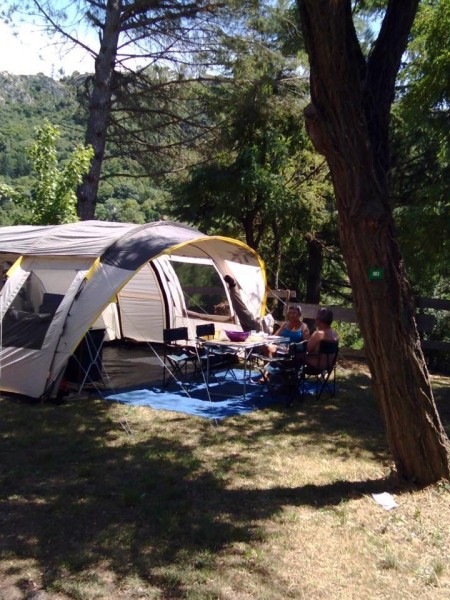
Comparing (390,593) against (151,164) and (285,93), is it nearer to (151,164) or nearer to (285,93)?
(285,93)

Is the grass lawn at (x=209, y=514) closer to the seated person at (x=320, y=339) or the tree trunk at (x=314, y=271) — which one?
the seated person at (x=320, y=339)

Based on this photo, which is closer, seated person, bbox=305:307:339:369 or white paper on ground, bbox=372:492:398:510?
white paper on ground, bbox=372:492:398:510

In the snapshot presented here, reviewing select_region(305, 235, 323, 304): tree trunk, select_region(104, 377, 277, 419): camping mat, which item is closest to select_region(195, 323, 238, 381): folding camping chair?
select_region(104, 377, 277, 419): camping mat

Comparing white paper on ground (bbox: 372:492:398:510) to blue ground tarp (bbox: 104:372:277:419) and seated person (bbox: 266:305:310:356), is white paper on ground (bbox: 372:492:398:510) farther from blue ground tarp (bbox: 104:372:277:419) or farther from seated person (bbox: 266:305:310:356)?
seated person (bbox: 266:305:310:356)

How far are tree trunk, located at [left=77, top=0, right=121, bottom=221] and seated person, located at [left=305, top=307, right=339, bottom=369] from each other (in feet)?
22.5

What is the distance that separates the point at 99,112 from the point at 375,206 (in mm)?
9919

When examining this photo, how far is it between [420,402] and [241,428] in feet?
7.87

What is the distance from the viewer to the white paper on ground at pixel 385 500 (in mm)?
4484

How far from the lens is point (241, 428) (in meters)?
6.60

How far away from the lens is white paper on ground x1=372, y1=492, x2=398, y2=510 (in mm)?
4484

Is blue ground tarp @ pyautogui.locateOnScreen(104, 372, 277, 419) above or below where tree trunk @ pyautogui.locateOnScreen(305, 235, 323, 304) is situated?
below

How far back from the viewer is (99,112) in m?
13.3

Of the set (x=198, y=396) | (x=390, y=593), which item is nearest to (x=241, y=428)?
(x=198, y=396)

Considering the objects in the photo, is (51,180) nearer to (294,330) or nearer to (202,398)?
(294,330)
